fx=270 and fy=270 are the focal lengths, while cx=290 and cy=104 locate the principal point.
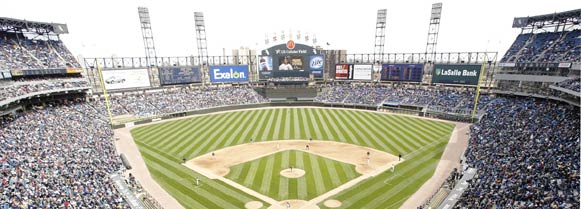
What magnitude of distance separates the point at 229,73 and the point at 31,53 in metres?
34.5

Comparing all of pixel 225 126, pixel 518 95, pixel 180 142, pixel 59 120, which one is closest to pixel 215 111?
pixel 225 126

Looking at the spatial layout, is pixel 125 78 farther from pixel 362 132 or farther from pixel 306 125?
pixel 362 132

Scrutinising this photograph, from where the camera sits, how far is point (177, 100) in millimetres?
57031

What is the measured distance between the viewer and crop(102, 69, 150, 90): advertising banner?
5384 centimetres

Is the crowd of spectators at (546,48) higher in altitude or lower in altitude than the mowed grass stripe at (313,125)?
higher

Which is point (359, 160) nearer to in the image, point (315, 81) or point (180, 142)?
point (180, 142)

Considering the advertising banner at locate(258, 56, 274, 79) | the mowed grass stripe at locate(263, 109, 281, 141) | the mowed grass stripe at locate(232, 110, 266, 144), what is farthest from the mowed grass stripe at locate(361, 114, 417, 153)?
the advertising banner at locate(258, 56, 274, 79)

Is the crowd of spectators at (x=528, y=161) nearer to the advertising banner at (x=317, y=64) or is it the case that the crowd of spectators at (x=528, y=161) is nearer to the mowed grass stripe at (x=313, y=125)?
the mowed grass stripe at (x=313, y=125)

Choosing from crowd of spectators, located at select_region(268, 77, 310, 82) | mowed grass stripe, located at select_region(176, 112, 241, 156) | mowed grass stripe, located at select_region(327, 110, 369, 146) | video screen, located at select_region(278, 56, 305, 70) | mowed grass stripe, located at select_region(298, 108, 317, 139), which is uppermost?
video screen, located at select_region(278, 56, 305, 70)

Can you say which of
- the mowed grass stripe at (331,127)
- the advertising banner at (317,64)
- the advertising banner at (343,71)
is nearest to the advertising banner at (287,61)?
the advertising banner at (317,64)

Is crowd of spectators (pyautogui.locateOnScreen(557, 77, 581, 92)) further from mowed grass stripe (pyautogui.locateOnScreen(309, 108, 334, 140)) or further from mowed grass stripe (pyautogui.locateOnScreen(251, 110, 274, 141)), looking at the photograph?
mowed grass stripe (pyautogui.locateOnScreen(251, 110, 274, 141))

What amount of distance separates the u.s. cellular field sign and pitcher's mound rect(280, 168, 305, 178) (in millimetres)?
42388

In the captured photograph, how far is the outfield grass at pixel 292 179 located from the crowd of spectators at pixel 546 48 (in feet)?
108

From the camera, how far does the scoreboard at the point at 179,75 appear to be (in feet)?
194
